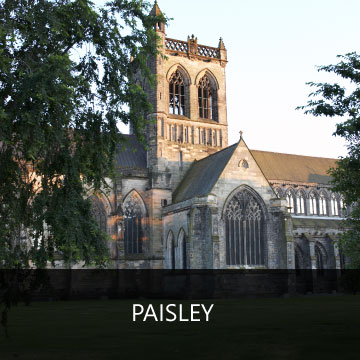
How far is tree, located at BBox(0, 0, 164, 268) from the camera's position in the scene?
14.3 metres

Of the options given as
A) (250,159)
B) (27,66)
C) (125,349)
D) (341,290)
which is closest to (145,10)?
(27,66)

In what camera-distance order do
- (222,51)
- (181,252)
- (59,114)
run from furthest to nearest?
1. (222,51)
2. (181,252)
3. (59,114)

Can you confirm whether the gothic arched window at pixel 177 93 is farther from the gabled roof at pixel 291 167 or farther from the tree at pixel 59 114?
the tree at pixel 59 114

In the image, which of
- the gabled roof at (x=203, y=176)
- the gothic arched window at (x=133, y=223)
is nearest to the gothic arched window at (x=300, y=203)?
the gabled roof at (x=203, y=176)

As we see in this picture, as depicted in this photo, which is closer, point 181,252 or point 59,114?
point 59,114

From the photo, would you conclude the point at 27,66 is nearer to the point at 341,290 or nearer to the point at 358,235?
the point at 358,235

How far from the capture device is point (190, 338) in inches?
627

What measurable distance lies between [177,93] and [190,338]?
36.1m

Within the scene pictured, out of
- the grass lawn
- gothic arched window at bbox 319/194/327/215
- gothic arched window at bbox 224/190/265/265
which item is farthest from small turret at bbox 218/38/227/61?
the grass lawn

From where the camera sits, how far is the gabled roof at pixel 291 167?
5378cm

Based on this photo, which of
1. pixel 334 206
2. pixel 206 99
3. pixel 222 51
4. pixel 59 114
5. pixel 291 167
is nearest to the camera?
pixel 59 114

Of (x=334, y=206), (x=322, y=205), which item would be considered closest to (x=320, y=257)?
(x=322, y=205)

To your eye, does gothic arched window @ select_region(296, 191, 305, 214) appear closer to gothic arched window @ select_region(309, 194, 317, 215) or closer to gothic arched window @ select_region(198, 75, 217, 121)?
gothic arched window @ select_region(309, 194, 317, 215)

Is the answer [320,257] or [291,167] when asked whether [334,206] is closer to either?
[291,167]
